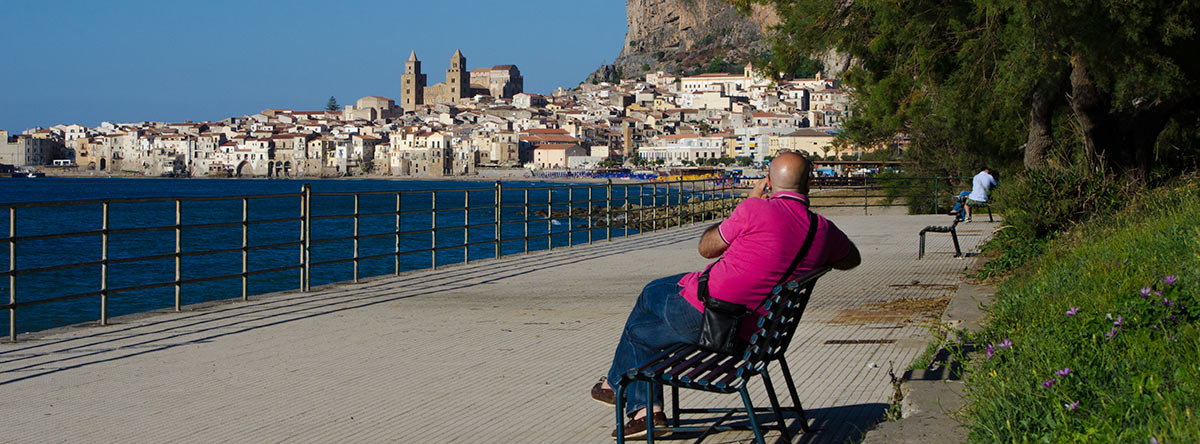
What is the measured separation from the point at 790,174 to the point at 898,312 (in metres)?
4.37

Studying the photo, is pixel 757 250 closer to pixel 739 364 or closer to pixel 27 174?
pixel 739 364

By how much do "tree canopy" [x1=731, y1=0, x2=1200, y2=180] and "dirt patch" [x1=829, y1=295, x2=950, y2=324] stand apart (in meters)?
3.91

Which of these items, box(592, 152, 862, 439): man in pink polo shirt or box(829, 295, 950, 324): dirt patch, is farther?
box(829, 295, 950, 324): dirt patch

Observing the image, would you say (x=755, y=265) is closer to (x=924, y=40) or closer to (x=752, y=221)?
(x=752, y=221)

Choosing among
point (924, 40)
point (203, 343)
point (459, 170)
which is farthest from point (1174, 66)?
point (459, 170)

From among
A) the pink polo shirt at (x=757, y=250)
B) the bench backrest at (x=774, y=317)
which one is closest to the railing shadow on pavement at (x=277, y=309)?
the pink polo shirt at (x=757, y=250)

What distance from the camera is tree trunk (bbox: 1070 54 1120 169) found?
1426 centimetres

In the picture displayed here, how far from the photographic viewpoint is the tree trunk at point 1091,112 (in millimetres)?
14258

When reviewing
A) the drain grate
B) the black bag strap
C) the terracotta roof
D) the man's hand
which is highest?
the terracotta roof

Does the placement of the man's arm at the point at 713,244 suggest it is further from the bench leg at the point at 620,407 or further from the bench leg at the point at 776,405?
the bench leg at the point at 620,407

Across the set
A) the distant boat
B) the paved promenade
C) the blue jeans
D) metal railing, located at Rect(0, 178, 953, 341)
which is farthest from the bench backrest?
the distant boat

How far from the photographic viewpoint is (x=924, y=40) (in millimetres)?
15039

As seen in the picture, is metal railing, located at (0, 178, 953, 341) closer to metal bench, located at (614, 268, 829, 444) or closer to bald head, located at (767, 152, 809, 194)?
metal bench, located at (614, 268, 829, 444)

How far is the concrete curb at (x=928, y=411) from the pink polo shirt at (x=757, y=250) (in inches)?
24.6
